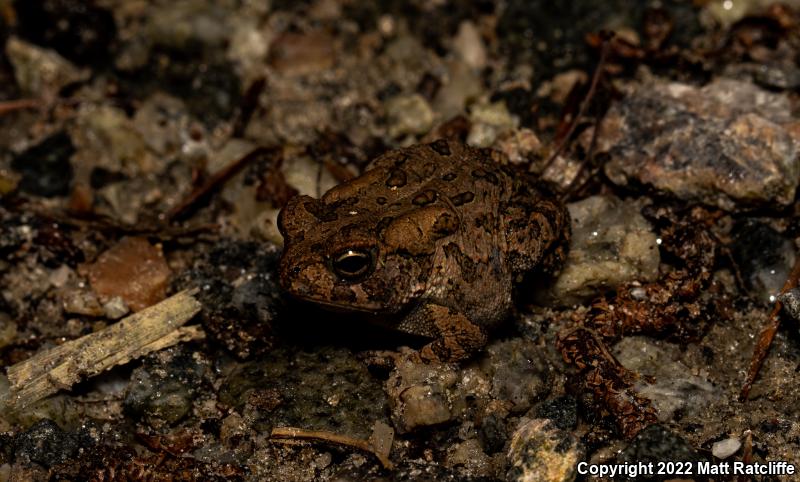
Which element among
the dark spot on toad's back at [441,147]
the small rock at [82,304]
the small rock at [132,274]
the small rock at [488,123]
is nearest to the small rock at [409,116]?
the small rock at [488,123]

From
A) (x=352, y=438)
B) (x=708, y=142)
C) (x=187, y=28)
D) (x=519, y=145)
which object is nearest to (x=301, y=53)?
(x=187, y=28)

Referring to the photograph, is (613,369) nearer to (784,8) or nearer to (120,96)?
(784,8)

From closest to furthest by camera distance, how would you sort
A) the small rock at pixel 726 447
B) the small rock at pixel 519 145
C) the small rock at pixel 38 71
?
1. the small rock at pixel 726 447
2. the small rock at pixel 519 145
3. the small rock at pixel 38 71

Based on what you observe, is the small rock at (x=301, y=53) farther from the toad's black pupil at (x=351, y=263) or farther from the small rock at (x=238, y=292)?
the toad's black pupil at (x=351, y=263)

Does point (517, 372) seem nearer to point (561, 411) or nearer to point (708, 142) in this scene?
point (561, 411)

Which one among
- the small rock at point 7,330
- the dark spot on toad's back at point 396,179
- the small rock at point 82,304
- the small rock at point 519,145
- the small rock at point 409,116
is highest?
the dark spot on toad's back at point 396,179

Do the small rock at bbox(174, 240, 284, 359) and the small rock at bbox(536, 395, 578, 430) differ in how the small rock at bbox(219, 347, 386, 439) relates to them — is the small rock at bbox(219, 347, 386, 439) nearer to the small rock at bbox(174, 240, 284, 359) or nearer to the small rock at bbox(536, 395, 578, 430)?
the small rock at bbox(174, 240, 284, 359)

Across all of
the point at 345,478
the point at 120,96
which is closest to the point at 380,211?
the point at 345,478

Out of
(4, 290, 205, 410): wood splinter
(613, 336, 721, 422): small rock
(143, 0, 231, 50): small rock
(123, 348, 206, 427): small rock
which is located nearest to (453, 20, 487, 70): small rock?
(143, 0, 231, 50): small rock
